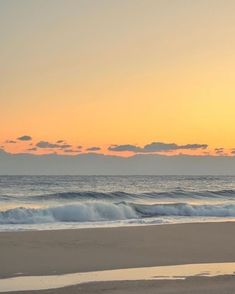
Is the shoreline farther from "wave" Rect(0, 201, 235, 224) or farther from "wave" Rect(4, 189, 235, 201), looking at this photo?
"wave" Rect(4, 189, 235, 201)

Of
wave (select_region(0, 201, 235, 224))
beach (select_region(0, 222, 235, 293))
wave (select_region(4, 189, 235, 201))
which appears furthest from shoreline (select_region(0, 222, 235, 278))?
wave (select_region(4, 189, 235, 201))

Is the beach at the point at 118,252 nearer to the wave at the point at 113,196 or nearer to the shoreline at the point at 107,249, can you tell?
the shoreline at the point at 107,249

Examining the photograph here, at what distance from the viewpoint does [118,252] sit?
42.4 ft

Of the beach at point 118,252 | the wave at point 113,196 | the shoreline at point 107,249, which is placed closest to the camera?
the beach at point 118,252

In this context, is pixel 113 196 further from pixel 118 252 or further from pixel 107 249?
pixel 118 252

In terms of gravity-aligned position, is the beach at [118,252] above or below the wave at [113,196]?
below

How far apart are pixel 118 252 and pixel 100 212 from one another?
14094 millimetres

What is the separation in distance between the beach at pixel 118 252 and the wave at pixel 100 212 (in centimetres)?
618

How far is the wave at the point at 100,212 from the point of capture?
923 inches

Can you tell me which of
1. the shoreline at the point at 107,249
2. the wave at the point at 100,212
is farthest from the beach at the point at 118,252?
the wave at the point at 100,212

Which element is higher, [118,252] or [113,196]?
[113,196]

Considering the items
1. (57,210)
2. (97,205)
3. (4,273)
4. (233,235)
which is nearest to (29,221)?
(57,210)

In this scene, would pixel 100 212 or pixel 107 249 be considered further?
pixel 100 212

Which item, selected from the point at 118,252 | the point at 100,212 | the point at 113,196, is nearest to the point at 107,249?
the point at 118,252
